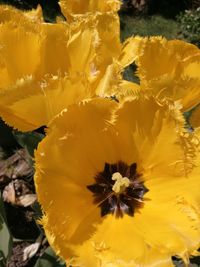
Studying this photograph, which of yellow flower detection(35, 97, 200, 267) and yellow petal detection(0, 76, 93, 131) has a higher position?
yellow petal detection(0, 76, 93, 131)

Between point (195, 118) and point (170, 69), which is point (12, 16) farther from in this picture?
point (195, 118)

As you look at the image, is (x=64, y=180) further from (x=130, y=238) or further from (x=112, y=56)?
(x=112, y=56)

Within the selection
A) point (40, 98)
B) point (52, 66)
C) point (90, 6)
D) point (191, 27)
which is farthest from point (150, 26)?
point (40, 98)

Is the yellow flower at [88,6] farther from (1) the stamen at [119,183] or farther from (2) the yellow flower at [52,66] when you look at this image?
(1) the stamen at [119,183]

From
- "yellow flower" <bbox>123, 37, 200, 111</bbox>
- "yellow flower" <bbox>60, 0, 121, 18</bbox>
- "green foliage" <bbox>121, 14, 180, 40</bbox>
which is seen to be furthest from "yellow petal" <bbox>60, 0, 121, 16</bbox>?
"green foliage" <bbox>121, 14, 180, 40</bbox>

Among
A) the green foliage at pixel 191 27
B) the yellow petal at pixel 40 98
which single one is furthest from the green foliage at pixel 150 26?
the yellow petal at pixel 40 98

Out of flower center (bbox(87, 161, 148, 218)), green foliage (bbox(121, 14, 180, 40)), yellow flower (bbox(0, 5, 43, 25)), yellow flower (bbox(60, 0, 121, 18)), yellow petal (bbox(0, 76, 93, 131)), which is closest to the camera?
yellow petal (bbox(0, 76, 93, 131))

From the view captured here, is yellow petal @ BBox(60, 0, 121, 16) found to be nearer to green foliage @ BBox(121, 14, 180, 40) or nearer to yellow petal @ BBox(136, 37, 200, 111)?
yellow petal @ BBox(136, 37, 200, 111)
